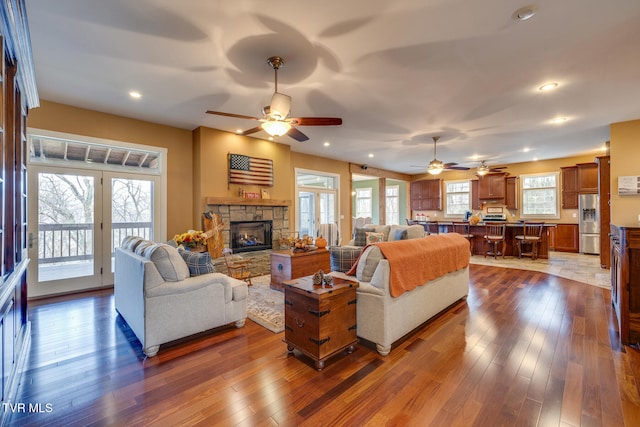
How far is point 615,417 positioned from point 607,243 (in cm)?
603

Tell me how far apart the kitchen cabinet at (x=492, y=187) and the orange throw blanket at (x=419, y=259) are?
6.86 meters

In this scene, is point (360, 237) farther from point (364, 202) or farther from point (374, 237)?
point (364, 202)

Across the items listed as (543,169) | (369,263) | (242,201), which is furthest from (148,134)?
(543,169)

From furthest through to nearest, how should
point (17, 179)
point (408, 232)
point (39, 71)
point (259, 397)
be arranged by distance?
1. point (408, 232)
2. point (39, 71)
3. point (17, 179)
4. point (259, 397)

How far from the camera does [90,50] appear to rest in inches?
113

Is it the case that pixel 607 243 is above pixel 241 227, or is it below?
below

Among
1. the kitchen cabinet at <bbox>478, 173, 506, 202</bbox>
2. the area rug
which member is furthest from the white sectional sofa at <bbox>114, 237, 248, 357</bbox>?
the kitchen cabinet at <bbox>478, 173, 506, 202</bbox>

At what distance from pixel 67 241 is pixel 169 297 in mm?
3181

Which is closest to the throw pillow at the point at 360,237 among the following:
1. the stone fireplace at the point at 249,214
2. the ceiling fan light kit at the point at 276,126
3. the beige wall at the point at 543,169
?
the stone fireplace at the point at 249,214

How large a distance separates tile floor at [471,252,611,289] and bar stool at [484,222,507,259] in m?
0.27

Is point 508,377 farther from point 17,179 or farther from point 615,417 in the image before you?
point 17,179

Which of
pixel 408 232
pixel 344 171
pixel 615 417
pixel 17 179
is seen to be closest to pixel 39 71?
pixel 17 179

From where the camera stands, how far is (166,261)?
2.65 m

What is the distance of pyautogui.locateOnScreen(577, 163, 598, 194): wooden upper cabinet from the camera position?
7820mm
